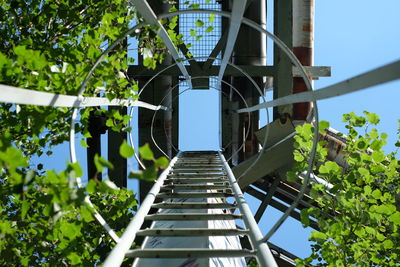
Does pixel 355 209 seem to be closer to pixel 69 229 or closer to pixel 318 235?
pixel 318 235

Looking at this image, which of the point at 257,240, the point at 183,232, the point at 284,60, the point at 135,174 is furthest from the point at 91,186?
the point at 284,60

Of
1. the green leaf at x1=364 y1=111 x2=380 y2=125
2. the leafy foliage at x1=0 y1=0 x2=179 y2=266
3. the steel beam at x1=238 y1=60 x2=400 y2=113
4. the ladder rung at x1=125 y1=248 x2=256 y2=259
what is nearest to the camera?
the steel beam at x1=238 y1=60 x2=400 y2=113

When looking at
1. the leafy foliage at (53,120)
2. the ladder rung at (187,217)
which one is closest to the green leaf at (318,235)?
the ladder rung at (187,217)

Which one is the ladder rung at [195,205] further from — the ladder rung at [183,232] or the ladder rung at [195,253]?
the ladder rung at [195,253]

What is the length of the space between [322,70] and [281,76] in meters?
1.29

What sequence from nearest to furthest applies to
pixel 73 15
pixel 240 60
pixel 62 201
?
pixel 62 201
pixel 73 15
pixel 240 60

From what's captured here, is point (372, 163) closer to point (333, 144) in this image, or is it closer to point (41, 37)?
point (41, 37)

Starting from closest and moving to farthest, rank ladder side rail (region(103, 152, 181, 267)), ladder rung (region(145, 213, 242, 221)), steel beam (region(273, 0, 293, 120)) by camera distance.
Result: 1. ladder side rail (region(103, 152, 181, 267))
2. ladder rung (region(145, 213, 242, 221))
3. steel beam (region(273, 0, 293, 120))

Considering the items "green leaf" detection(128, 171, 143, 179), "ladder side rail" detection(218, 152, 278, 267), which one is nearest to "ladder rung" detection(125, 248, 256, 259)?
"ladder side rail" detection(218, 152, 278, 267)

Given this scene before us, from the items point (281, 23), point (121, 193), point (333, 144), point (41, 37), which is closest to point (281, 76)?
point (281, 23)

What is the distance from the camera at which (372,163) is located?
416 cm

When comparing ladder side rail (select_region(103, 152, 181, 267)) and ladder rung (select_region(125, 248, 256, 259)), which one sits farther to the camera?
ladder rung (select_region(125, 248, 256, 259))

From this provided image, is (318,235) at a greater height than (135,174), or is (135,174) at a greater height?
(135,174)

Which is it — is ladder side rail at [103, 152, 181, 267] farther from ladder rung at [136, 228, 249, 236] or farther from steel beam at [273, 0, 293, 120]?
steel beam at [273, 0, 293, 120]
